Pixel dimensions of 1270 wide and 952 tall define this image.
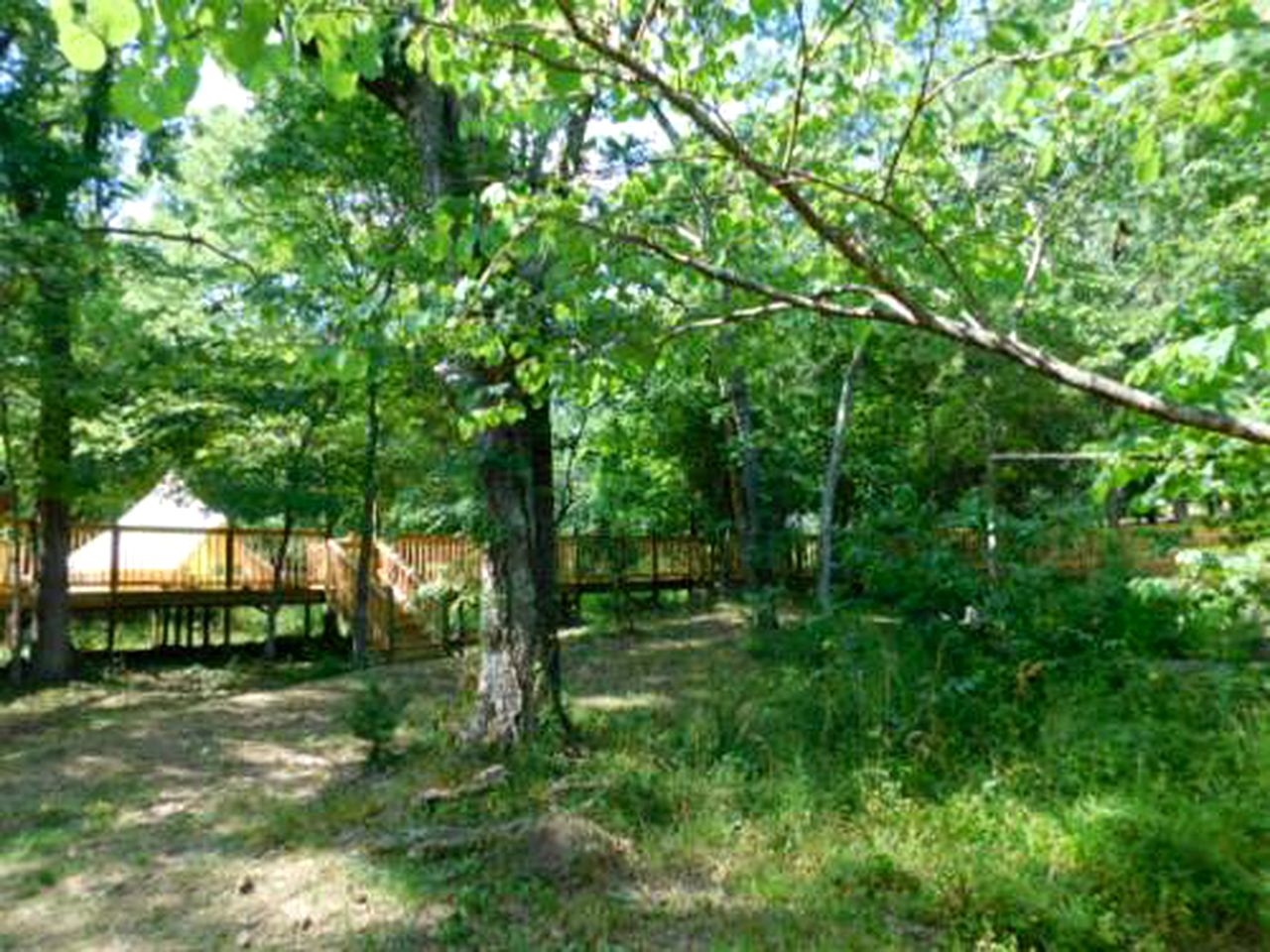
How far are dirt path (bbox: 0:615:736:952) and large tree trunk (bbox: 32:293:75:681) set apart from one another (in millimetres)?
1017

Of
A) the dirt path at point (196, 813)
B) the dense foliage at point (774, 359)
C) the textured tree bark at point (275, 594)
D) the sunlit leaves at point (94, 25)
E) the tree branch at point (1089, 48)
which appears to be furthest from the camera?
the textured tree bark at point (275, 594)

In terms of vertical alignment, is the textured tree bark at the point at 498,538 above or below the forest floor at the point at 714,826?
above

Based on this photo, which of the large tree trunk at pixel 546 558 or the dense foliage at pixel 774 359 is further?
the large tree trunk at pixel 546 558

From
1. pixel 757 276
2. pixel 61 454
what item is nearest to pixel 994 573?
pixel 757 276

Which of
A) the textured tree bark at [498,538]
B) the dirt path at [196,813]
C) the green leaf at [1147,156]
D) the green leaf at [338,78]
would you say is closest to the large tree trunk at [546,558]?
the textured tree bark at [498,538]

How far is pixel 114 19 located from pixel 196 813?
5.40 meters

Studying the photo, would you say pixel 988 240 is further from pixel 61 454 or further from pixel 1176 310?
pixel 61 454

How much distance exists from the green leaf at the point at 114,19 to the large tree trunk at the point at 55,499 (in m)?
8.39

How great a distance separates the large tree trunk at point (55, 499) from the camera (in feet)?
29.5

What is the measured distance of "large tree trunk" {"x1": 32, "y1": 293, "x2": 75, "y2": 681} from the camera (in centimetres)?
900

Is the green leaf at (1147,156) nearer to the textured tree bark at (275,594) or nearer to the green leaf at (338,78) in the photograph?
the green leaf at (338,78)

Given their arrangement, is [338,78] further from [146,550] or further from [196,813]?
[146,550]

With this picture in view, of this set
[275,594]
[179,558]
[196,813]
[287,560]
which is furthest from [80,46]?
[287,560]

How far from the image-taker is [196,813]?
5457 mm
